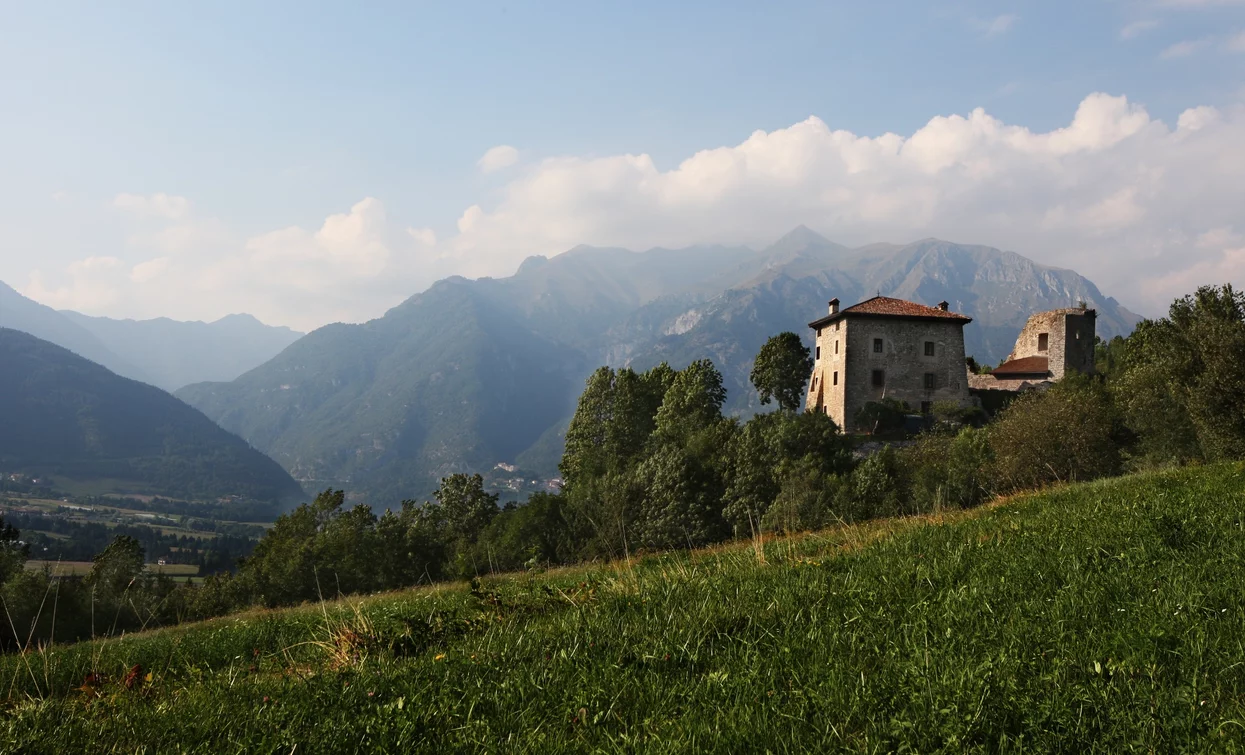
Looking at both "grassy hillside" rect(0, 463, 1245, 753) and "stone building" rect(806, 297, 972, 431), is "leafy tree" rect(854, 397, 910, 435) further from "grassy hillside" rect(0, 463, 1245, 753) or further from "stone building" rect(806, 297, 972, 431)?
"grassy hillside" rect(0, 463, 1245, 753)

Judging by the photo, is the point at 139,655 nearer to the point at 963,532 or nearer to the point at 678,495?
the point at 963,532

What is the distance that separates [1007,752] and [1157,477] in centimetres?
1245

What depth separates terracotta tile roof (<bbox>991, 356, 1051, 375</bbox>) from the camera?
64.7m

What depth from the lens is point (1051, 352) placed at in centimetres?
6425

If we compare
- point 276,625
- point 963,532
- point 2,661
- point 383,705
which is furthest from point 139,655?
point 963,532

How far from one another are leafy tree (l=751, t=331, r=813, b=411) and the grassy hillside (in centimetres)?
6897

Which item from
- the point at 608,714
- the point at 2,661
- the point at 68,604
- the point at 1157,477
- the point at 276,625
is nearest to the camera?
the point at 608,714

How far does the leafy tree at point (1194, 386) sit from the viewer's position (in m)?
30.0

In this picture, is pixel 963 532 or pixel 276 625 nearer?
pixel 963 532

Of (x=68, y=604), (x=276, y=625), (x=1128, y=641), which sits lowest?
(x=68, y=604)

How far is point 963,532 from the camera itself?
9.07m

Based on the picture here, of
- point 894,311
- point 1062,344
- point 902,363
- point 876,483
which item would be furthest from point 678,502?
point 1062,344

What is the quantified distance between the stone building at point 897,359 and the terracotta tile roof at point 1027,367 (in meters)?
8.21

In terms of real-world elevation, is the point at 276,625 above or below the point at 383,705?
below
